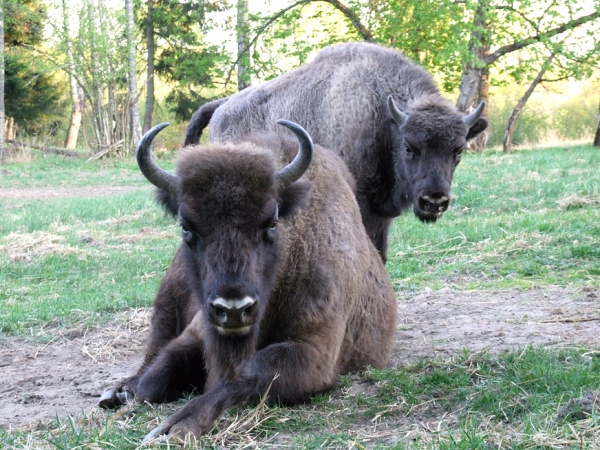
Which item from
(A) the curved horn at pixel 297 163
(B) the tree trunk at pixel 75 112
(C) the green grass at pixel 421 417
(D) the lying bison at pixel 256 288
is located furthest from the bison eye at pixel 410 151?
(B) the tree trunk at pixel 75 112

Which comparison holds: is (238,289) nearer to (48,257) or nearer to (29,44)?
(48,257)

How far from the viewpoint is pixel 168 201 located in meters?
4.44

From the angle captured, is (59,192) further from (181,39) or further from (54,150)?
(181,39)

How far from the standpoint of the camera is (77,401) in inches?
189

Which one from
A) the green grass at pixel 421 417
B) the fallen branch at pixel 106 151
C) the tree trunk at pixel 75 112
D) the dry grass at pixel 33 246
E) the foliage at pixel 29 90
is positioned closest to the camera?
the green grass at pixel 421 417

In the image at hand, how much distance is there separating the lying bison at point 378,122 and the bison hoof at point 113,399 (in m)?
3.90

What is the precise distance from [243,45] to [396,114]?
55.3 feet

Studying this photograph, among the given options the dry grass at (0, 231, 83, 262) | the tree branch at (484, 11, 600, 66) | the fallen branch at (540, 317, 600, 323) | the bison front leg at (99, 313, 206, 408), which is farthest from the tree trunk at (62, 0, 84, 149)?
the bison front leg at (99, 313, 206, 408)

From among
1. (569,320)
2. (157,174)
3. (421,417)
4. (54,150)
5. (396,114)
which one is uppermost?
(396,114)

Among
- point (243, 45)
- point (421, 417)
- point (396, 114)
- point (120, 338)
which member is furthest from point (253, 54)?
point (421, 417)

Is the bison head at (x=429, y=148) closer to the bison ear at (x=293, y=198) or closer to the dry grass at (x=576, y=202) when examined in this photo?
the bison ear at (x=293, y=198)

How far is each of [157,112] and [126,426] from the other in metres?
35.0

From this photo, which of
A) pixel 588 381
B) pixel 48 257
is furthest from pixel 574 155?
pixel 588 381

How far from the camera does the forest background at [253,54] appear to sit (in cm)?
2289
